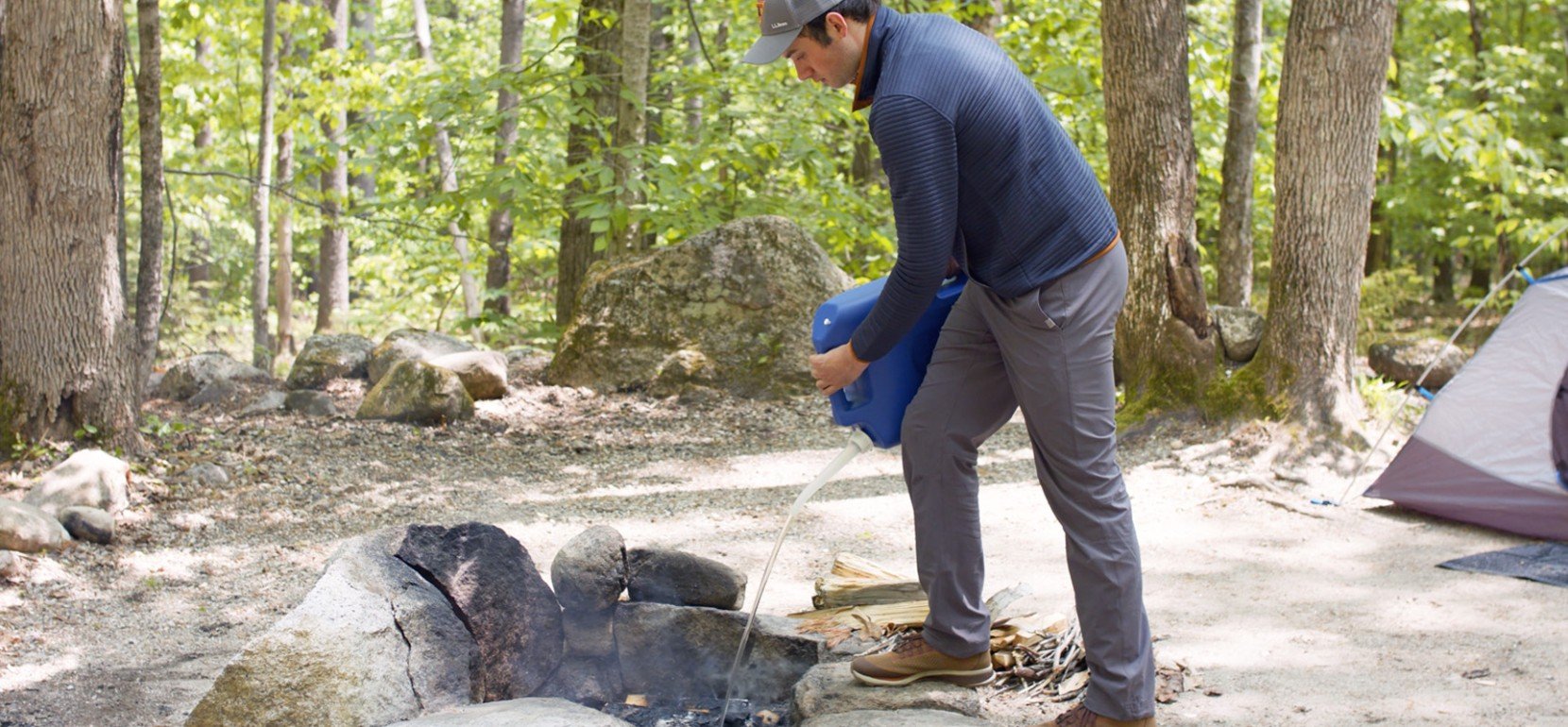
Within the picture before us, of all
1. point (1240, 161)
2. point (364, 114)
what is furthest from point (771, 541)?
point (364, 114)

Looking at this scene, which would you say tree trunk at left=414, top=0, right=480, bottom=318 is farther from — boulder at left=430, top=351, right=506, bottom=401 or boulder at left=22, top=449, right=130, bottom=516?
boulder at left=22, top=449, right=130, bottom=516

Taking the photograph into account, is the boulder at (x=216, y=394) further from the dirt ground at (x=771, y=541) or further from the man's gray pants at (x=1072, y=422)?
the man's gray pants at (x=1072, y=422)

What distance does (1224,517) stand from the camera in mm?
5820

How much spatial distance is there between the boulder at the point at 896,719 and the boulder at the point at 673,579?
769 millimetres

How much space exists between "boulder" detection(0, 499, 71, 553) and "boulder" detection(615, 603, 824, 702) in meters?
2.68

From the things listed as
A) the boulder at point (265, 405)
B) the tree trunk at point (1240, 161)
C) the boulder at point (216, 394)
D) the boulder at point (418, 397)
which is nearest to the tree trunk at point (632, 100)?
the boulder at point (418, 397)

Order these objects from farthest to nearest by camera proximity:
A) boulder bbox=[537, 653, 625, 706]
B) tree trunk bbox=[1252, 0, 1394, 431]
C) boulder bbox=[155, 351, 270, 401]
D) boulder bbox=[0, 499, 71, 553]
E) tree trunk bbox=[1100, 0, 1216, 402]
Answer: boulder bbox=[155, 351, 270, 401]
tree trunk bbox=[1100, 0, 1216, 402]
tree trunk bbox=[1252, 0, 1394, 431]
boulder bbox=[0, 499, 71, 553]
boulder bbox=[537, 653, 625, 706]

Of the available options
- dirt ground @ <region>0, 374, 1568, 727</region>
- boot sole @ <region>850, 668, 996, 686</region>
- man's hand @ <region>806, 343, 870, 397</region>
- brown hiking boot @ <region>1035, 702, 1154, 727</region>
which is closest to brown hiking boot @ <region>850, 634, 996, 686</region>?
boot sole @ <region>850, 668, 996, 686</region>

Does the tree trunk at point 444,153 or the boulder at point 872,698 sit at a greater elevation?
the tree trunk at point 444,153

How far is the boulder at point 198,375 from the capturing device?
28.9ft

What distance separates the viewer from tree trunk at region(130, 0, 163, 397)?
7.02m

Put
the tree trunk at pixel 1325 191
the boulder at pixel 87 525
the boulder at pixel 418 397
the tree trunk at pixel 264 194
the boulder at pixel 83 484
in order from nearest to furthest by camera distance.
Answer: the boulder at pixel 87 525, the boulder at pixel 83 484, the tree trunk at pixel 1325 191, the boulder at pixel 418 397, the tree trunk at pixel 264 194

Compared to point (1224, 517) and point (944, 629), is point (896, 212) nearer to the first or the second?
point (944, 629)

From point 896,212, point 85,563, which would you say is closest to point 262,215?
point 85,563
